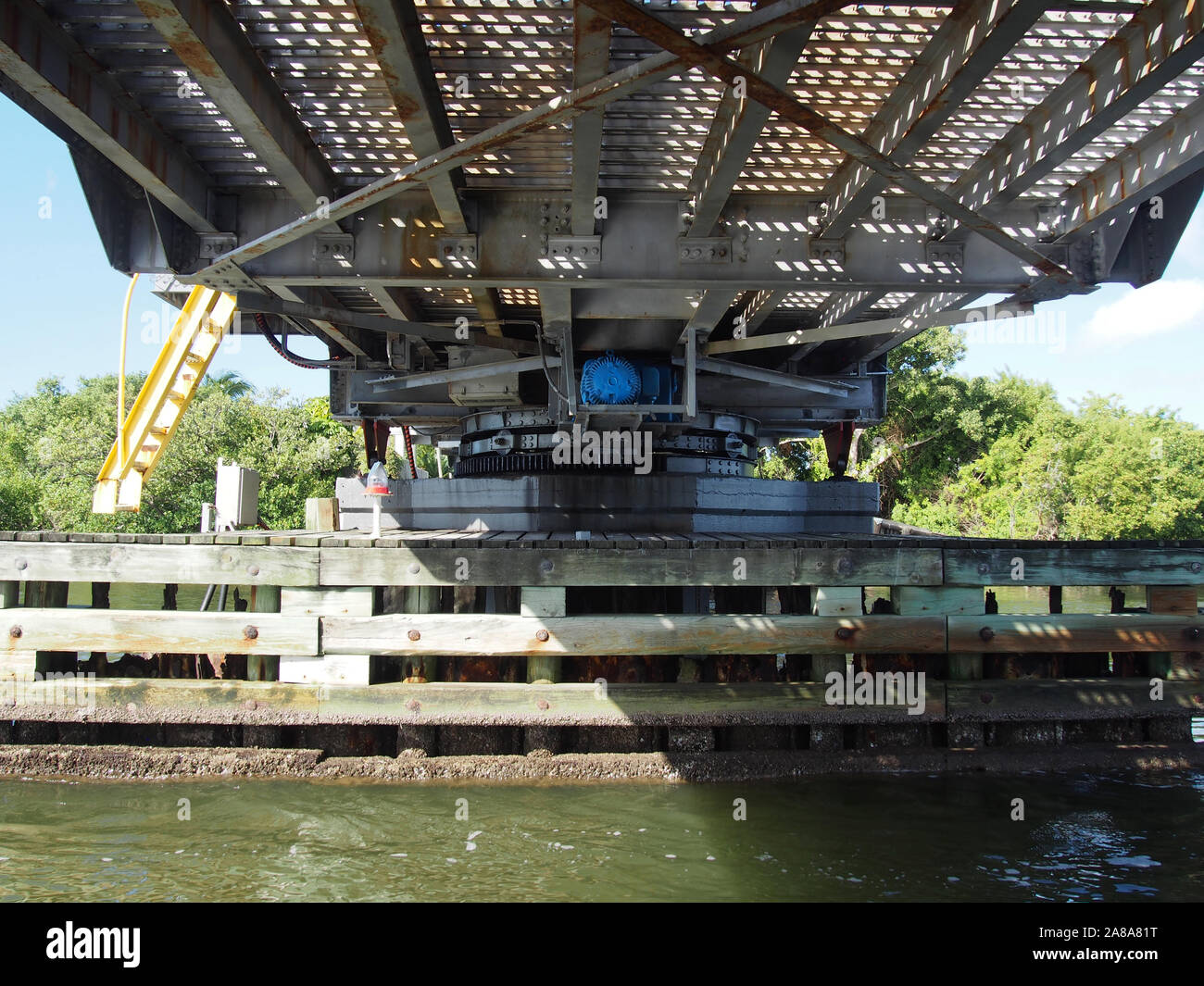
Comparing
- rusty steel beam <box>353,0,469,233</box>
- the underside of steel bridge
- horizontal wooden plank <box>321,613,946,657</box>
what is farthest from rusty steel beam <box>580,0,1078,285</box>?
horizontal wooden plank <box>321,613,946,657</box>

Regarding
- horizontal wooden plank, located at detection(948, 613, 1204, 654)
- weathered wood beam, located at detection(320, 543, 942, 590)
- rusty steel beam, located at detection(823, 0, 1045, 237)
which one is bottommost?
horizontal wooden plank, located at detection(948, 613, 1204, 654)

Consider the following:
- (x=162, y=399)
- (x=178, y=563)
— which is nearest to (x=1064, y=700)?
(x=178, y=563)

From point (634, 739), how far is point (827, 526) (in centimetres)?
594

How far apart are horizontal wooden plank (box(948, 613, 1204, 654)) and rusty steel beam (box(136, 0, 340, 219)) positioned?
25.4ft

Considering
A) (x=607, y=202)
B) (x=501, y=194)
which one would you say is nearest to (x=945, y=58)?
(x=607, y=202)

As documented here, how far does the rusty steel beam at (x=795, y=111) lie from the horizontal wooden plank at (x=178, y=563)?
222 inches

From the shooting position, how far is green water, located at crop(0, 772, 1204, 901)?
5.61 metres

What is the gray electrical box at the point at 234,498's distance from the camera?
35.0 ft

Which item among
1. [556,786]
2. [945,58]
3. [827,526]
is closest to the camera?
[945,58]

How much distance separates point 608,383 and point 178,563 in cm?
546

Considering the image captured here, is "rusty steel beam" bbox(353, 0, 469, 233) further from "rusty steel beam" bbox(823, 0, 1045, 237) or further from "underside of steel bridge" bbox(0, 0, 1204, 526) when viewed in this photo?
"rusty steel beam" bbox(823, 0, 1045, 237)

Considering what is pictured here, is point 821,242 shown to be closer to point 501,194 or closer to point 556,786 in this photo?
point 501,194

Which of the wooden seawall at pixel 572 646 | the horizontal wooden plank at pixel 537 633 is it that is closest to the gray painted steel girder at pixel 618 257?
the wooden seawall at pixel 572 646

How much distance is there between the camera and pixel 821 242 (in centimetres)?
830
